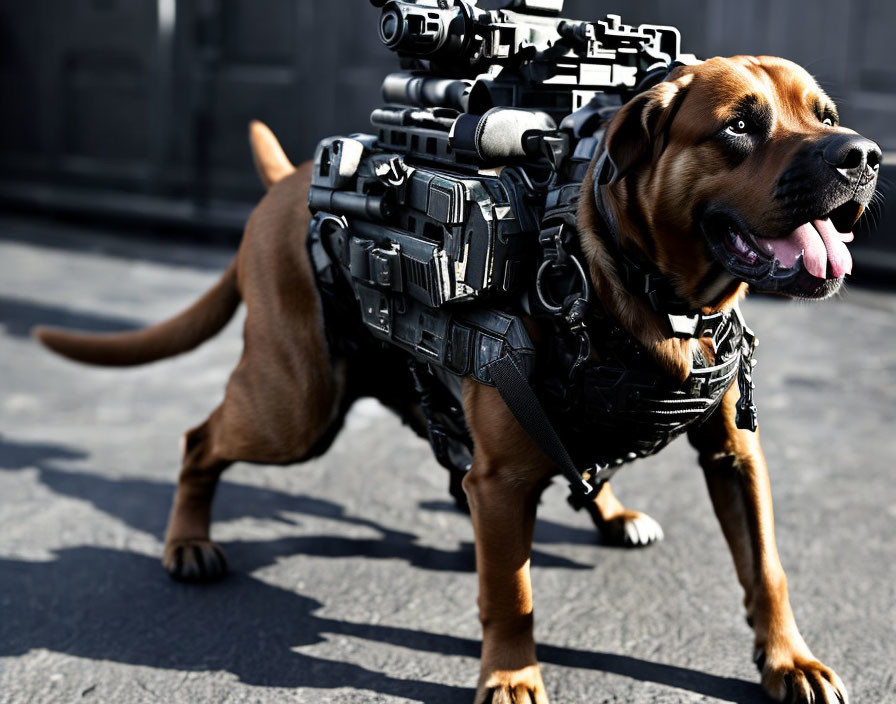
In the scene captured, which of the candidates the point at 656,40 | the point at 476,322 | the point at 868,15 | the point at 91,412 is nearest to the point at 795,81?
the point at 656,40

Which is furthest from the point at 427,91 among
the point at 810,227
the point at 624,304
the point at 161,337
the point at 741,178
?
the point at 161,337

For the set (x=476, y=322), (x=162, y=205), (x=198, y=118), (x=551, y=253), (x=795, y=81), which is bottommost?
(x=162, y=205)

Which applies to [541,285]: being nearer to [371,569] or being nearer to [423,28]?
[423,28]

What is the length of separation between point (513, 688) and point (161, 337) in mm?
1703

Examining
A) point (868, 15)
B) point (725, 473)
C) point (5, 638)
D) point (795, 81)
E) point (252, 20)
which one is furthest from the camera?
point (252, 20)

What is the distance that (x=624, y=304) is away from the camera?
85.4 inches

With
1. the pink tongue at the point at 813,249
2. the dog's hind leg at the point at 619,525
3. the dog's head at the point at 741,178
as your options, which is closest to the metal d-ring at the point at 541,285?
the dog's head at the point at 741,178

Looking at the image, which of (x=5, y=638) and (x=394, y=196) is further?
(x=5, y=638)

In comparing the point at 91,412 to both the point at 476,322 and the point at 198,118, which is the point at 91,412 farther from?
the point at 198,118

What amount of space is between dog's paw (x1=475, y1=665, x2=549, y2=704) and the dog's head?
943 millimetres

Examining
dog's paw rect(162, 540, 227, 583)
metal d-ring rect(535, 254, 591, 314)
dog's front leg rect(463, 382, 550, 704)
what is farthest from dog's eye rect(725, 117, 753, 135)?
dog's paw rect(162, 540, 227, 583)

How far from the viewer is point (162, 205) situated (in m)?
9.25

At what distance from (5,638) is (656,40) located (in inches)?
88.1

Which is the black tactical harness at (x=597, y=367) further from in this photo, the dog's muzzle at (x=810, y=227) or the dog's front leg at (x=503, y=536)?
the dog's muzzle at (x=810, y=227)
